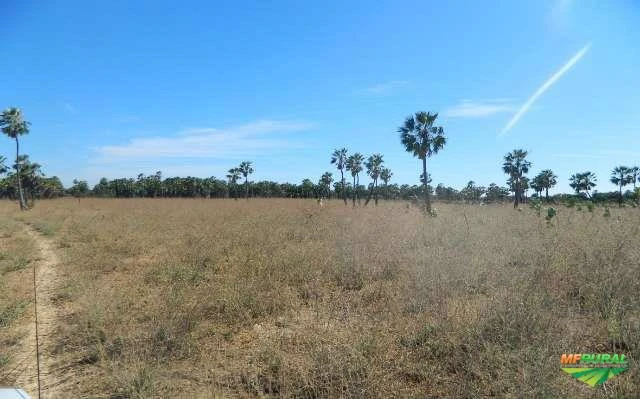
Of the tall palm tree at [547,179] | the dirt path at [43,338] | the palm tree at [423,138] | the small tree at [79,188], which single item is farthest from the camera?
the small tree at [79,188]

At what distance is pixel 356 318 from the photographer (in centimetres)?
408

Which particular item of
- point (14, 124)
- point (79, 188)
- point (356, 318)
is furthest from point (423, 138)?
point (79, 188)

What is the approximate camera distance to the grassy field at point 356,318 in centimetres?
299

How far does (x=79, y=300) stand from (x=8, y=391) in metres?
4.42

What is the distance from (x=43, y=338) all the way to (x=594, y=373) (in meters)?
6.23

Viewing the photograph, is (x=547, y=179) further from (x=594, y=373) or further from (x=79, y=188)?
(x=79, y=188)

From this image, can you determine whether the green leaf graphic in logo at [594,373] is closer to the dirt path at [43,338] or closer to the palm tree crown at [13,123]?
the dirt path at [43,338]

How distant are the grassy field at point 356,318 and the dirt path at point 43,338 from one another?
4.4 inches

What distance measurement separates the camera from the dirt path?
A: 11.0ft

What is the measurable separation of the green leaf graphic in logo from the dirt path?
4.62 meters

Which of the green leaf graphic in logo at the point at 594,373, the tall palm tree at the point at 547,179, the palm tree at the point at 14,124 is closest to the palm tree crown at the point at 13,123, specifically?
the palm tree at the point at 14,124

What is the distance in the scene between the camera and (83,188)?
76.7 meters

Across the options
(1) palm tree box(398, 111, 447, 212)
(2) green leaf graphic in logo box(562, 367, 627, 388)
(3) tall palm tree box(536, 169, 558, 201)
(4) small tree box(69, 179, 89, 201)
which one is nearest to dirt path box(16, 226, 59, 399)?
(2) green leaf graphic in logo box(562, 367, 627, 388)

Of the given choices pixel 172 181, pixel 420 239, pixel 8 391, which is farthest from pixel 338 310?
Answer: pixel 172 181
